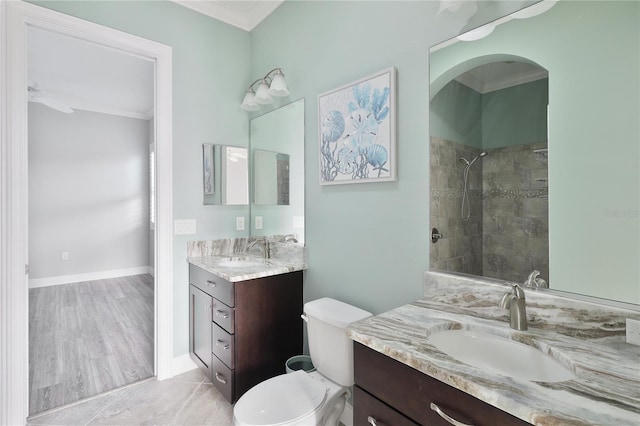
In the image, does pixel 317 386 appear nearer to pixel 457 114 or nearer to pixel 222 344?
pixel 222 344

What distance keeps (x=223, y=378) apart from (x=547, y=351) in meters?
1.78

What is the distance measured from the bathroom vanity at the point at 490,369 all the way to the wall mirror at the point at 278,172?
3.95 ft

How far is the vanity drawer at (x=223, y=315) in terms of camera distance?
1865mm

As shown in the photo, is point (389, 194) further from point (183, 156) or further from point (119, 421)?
Answer: point (119, 421)

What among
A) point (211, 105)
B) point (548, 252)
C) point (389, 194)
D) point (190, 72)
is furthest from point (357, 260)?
point (190, 72)

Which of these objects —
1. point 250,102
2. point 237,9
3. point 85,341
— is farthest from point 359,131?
point 85,341

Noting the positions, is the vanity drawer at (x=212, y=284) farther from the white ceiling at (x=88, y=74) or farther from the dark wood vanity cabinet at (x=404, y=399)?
the white ceiling at (x=88, y=74)

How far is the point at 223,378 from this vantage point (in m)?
1.98

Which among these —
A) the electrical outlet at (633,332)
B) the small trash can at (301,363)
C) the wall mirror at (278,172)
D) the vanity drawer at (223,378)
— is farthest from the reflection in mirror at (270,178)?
the electrical outlet at (633,332)

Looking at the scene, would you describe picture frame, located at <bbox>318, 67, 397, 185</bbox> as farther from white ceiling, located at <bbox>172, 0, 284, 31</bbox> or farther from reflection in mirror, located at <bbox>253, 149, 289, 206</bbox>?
white ceiling, located at <bbox>172, 0, 284, 31</bbox>

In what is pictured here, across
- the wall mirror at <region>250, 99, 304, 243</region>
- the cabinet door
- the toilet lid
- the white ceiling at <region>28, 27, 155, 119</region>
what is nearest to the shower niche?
the toilet lid

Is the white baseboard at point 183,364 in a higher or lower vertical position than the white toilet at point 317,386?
lower

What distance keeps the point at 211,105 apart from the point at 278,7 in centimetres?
92

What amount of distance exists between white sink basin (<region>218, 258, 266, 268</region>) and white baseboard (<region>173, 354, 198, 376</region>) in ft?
2.63
